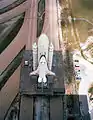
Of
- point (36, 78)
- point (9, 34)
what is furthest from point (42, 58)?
point (9, 34)

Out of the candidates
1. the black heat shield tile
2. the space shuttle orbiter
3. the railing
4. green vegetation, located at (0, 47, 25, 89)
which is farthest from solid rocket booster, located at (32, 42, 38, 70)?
the railing

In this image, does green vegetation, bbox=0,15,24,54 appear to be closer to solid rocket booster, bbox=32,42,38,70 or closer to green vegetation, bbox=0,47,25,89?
green vegetation, bbox=0,47,25,89

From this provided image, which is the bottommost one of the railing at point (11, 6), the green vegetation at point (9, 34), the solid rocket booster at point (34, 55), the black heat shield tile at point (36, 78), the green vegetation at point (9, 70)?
the black heat shield tile at point (36, 78)

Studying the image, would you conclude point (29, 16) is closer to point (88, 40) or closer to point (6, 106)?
point (88, 40)

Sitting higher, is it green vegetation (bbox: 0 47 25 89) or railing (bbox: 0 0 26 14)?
railing (bbox: 0 0 26 14)

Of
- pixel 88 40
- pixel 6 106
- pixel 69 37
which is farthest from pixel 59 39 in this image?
pixel 6 106

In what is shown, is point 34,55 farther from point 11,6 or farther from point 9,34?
point 11,6

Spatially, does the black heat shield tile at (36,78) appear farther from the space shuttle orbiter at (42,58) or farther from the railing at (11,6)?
the railing at (11,6)

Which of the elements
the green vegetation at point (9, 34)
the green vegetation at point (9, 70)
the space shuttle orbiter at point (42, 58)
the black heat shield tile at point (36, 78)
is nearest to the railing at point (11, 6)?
the green vegetation at point (9, 34)
